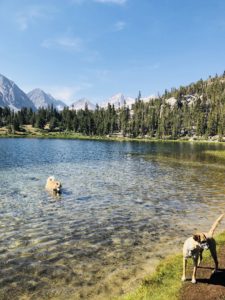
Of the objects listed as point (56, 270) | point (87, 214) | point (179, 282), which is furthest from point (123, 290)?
point (87, 214)

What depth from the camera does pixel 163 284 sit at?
14602mm

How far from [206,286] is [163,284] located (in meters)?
1.95

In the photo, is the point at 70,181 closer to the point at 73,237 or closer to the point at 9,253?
the point at 73,237

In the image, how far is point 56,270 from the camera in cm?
1645

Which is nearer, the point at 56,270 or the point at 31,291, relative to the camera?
the point at 31,291

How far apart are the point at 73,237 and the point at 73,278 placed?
5.96m

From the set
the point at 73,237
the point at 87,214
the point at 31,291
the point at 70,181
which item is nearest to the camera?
the point at 31,291

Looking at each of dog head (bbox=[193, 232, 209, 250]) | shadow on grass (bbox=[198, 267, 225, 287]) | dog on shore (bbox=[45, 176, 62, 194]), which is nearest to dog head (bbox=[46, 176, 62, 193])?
dog on shore (bbox=[45, 176, 62, 194])

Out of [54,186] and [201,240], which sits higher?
[201,240]

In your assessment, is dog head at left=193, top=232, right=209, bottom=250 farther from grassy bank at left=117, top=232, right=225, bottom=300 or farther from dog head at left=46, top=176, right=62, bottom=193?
dog head at left=46, top=176, right=62, bottom=193

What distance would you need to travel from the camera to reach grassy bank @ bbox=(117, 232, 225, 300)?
13367mm

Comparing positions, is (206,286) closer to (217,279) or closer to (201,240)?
(217,279)

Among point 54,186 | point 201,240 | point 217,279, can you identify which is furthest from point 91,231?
point 54,186

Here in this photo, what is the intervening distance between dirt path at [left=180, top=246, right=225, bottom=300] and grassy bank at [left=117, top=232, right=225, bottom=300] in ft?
1.39
